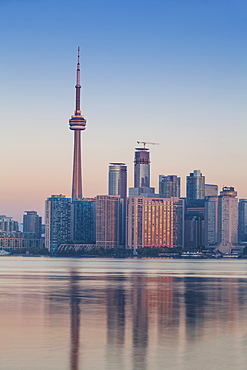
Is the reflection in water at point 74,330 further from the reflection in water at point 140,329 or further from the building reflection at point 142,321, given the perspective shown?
the reflection in water at point 140,329

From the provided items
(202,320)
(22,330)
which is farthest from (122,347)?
(202,320)

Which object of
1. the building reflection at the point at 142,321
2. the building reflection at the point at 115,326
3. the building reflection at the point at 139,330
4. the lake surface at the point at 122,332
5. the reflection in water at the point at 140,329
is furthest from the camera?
the building reflection at the point at 142,321

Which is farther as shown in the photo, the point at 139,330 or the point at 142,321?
the point at 142,321

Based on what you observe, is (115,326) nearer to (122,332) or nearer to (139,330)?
(139,330)

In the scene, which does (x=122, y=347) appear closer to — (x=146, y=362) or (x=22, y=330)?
(x=146, y=362)

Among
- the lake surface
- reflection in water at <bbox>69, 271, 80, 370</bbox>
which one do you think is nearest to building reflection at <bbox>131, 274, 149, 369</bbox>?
the lake surface

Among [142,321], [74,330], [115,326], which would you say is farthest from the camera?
[142,321]

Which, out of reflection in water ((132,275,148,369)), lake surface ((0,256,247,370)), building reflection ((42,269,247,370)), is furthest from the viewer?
building reflection ((42,269,247,370))

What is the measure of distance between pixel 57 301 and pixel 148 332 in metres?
21.7

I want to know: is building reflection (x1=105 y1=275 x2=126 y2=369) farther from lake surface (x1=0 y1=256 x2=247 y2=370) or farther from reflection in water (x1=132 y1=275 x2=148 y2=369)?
reflection in water (x1=132 y1=275 x2=148 y2=369)

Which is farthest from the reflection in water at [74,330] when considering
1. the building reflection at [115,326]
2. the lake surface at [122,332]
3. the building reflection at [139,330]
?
the building reflection at [139,330]

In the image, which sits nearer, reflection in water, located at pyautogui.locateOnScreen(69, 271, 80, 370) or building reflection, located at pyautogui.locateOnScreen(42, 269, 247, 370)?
reflection in water, located at pyautogui.locateOnScreen(69, 271, 80, 370)

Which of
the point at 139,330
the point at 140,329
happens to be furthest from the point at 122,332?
the point at 140,329

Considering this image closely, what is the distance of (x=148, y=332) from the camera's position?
142 feet
